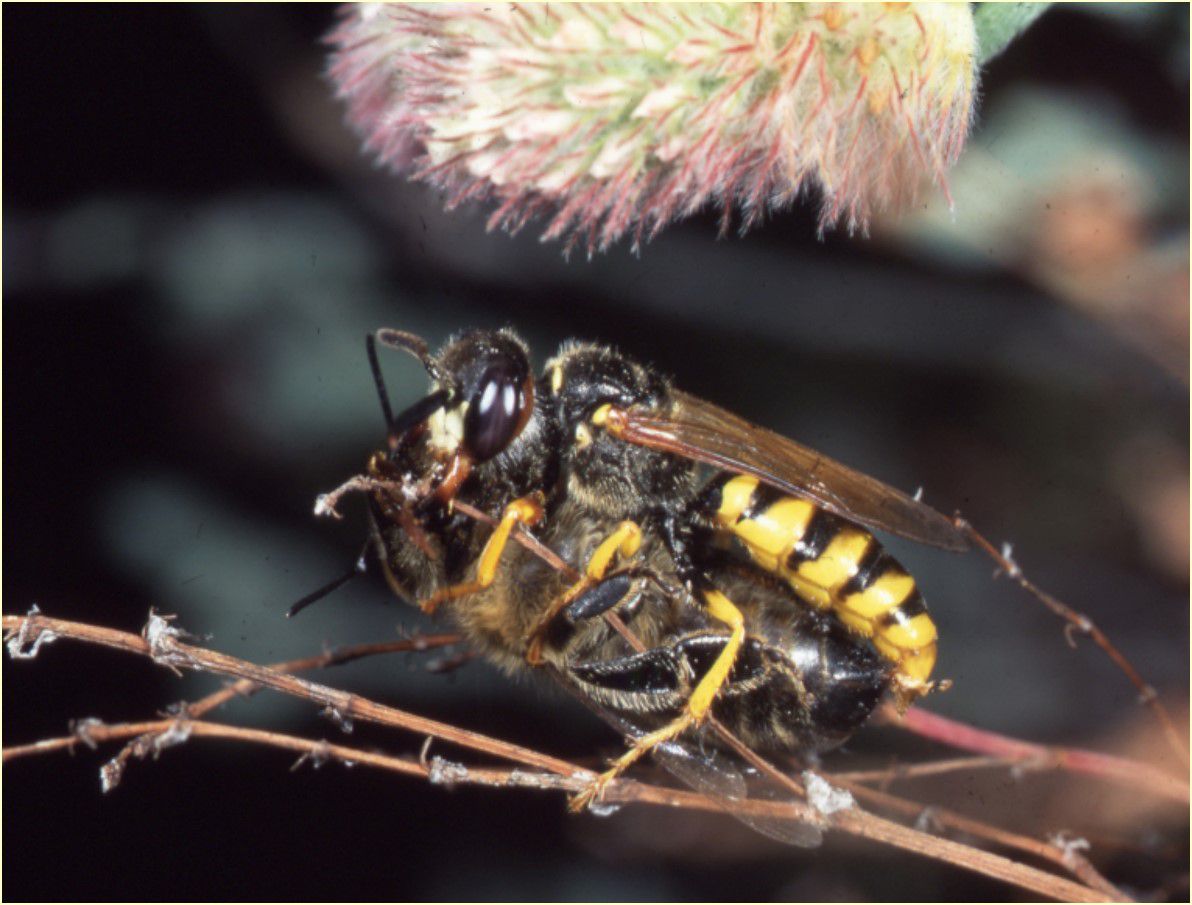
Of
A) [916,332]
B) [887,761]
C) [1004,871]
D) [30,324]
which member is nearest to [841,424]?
[916,332]

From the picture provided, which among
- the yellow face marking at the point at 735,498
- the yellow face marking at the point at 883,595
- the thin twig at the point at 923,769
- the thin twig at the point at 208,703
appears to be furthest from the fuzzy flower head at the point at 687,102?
the thin twig at the point at 923,769

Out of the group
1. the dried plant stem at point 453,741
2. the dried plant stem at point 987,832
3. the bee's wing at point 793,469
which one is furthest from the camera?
the dried plant stem at point 987,832

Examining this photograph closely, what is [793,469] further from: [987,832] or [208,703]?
[208,703]

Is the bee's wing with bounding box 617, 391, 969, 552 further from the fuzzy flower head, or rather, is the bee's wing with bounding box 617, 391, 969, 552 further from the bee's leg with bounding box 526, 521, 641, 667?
the fuzzy flower head

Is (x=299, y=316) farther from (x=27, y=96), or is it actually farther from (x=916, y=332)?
(x=916, y=332)

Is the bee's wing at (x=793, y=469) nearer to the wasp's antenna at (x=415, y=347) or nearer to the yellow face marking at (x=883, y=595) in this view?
the yellow face marking at (x=883, y=595)

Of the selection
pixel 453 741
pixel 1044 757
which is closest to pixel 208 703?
pixel 453 741

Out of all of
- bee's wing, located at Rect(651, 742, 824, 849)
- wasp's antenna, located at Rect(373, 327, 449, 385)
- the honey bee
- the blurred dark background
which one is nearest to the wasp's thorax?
the honey bee
